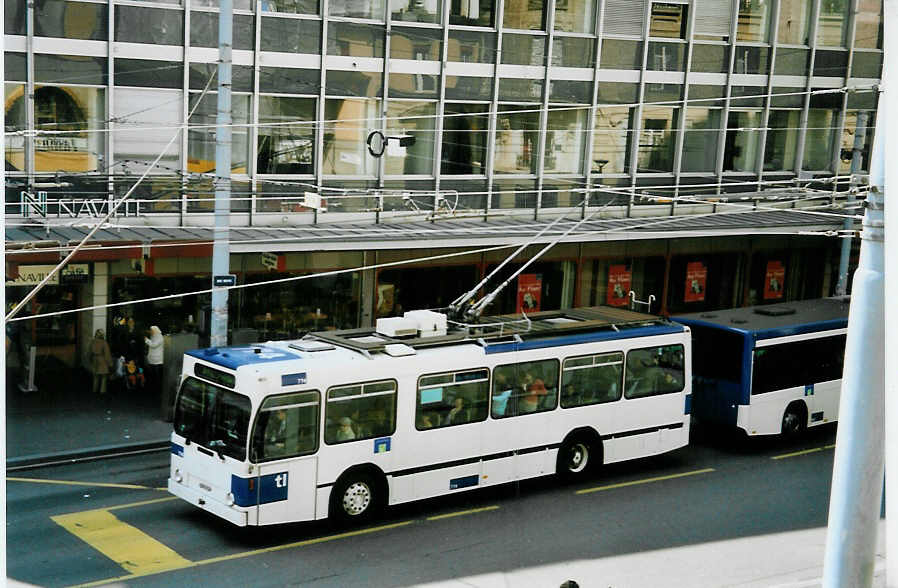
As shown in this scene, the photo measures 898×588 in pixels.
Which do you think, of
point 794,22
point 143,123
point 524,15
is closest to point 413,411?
point 143,123

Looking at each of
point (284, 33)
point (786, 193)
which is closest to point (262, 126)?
point (284, 33)

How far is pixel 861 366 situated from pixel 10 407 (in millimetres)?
17533

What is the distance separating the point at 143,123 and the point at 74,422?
5805mm

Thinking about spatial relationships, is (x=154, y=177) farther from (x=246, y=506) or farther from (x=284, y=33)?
(x=246, y=506)

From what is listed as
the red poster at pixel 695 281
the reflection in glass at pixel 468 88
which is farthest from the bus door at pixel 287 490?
the red poster at pixel 695 281

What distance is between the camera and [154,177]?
22.6 m

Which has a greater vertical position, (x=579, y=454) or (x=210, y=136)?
(x=210, y=136)

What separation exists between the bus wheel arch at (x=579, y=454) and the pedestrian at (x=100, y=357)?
9.69 m

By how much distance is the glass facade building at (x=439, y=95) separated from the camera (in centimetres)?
2172

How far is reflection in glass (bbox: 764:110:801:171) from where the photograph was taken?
32.0 m

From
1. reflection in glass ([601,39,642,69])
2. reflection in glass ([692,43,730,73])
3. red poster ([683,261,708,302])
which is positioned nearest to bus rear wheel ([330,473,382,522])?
reflection in glass ([601,39,642,69])

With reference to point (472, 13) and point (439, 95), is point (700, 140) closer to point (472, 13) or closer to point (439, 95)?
point (472, 13)

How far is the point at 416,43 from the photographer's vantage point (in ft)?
82.8

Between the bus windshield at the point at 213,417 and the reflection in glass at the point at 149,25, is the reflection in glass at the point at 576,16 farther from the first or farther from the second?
the bus windshield at the point at 213,417
